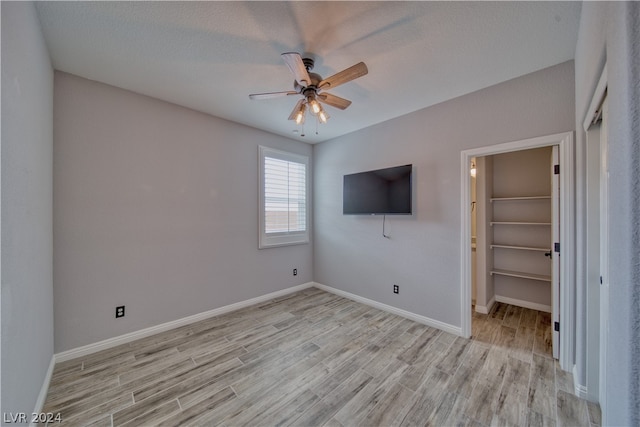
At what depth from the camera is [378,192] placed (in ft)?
10.6

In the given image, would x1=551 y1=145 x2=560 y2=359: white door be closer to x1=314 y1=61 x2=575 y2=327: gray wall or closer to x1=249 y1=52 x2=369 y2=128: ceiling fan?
x1=314 y1=61 x2=575 y2=327: gray wall

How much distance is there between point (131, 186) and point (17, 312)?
1.55m

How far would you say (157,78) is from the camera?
2307mm

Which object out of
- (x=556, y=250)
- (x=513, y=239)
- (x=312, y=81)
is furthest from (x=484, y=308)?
(x=312, y=81)

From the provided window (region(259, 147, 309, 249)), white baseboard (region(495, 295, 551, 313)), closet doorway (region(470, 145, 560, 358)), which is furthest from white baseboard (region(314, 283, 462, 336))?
white baseboard (region(495, 295, 551, 313))

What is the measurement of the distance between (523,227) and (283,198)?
3566 millimetres

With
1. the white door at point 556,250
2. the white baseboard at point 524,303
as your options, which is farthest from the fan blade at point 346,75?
the white baseboard at point 524,303

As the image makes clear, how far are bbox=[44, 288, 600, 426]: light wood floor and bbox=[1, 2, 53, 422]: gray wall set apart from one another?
456 mm

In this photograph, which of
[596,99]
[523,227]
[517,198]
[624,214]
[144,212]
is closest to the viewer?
[624,214]

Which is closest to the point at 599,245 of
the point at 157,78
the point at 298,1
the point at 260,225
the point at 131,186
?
the point at 298,1

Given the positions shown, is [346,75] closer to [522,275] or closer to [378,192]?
[378,192]

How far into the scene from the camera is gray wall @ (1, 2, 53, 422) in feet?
3.82

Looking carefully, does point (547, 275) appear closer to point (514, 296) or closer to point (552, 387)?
point (514, 296)

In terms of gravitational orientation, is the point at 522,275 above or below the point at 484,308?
above
